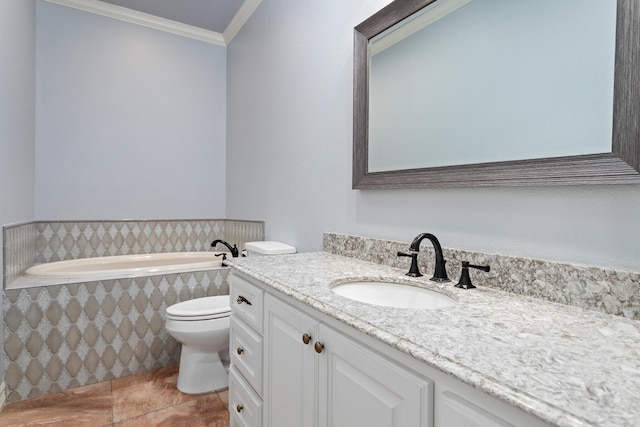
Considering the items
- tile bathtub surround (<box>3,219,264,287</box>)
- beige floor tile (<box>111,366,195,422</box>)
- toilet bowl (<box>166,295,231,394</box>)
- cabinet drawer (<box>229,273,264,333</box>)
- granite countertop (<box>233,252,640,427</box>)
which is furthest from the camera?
tile bathtub surround (<box>3,219,264,287</box>)

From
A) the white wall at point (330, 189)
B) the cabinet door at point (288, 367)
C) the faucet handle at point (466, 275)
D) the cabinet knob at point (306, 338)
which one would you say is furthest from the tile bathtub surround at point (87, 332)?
the faucet handle at point (466, 275)

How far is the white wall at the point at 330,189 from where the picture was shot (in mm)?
902

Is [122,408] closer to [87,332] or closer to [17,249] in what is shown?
[87,332]

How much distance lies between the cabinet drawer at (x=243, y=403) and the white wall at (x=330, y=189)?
84 centimetres

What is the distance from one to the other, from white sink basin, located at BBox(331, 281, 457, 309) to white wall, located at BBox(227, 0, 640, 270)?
223 mm

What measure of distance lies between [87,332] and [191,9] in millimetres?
2706

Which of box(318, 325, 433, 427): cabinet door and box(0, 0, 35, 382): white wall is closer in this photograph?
box(318, 325, 433, 427): cabinet door

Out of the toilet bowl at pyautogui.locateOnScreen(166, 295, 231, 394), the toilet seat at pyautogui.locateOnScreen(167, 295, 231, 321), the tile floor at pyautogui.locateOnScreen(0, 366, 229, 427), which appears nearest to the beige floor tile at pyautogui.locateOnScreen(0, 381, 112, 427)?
the tile floor at pyautogui.locateOnScreen(0, 366, 229, 427)

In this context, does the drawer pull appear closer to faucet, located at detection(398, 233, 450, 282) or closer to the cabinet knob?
the cabinet knob

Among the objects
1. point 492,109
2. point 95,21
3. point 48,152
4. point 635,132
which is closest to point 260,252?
point 492,109

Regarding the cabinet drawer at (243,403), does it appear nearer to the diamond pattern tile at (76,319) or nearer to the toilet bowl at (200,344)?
the toilet bowl at (200,344)

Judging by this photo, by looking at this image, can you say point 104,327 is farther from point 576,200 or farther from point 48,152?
point 576,200

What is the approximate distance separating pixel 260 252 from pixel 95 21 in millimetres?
2596

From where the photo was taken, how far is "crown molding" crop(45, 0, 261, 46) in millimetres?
2889
